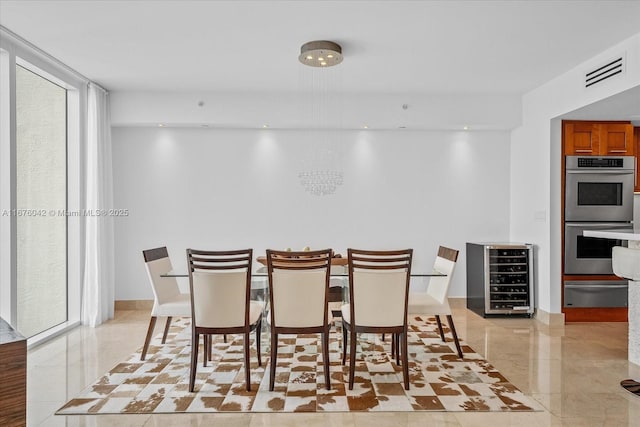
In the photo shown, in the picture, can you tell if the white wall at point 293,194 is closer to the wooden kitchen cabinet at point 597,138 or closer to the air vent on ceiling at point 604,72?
the wooden kitchen cabinet at point 597,138

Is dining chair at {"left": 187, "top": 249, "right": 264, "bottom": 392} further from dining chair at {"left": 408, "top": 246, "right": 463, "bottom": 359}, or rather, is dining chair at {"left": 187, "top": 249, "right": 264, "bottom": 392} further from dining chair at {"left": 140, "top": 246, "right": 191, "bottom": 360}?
dining chair at {"left": 408, "top": 246, "right": 463, "bottom": 359}

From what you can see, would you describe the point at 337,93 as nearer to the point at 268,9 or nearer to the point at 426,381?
the point at 268,9

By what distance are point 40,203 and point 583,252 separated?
5911 mm

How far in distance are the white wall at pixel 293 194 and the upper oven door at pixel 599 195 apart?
0.99 m

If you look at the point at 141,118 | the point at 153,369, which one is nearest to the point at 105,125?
the point at 141,118

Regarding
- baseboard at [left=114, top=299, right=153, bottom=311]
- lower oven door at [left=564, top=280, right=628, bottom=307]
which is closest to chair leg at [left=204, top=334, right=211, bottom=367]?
baseboard at [left=114, top=299, right=153, bottom=311]

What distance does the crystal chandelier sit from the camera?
4.11m

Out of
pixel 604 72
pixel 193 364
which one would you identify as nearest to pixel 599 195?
pixel 604 72

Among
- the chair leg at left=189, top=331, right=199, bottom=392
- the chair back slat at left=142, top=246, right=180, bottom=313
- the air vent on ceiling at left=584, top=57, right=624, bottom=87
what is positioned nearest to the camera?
the chair leg at left=189, top=331, right=199, bottom=392

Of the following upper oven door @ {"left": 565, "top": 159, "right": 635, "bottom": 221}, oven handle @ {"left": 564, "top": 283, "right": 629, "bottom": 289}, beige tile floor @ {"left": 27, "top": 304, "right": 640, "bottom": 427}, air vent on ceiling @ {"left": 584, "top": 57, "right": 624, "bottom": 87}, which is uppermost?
air vent on ceiling @ {"left": 584, "top": 57, "right": 624, "bottom": 87}

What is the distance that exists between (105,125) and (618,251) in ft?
18.2

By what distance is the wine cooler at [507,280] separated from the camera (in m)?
5.44

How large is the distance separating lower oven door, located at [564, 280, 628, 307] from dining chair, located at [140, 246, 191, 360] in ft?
13.9

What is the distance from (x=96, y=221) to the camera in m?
5.20
